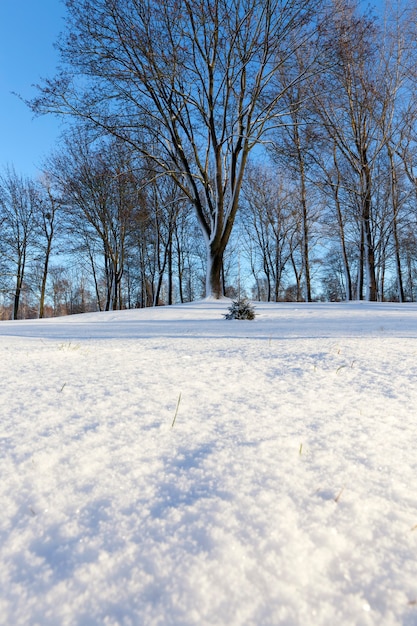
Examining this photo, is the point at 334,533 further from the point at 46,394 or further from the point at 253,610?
the point at 46,394

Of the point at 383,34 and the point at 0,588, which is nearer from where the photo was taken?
the point at 0,588

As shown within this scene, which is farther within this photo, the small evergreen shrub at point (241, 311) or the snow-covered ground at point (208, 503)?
the small evergreen shrub at point (241, 311)

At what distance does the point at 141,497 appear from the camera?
0.94m

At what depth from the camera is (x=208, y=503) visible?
0.91 metres

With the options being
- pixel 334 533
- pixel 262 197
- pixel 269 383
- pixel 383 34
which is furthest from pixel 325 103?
pixel 334 533

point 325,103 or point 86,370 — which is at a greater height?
point 325,103

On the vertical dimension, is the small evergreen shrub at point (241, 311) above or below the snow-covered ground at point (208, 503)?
above

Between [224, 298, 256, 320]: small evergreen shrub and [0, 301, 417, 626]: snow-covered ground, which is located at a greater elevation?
[224, 298, 256, 320]: small evergreen shrub

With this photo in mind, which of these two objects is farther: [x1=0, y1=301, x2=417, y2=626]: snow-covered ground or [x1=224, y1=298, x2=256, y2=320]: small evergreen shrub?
[x1=224, y1=298, x2=256, y2=320]: small evergreen shrub

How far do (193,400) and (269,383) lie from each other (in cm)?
54

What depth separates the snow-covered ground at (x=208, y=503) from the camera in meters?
0.66

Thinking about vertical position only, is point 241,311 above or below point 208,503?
above

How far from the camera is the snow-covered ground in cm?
66

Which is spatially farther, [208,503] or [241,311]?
[241,311]
